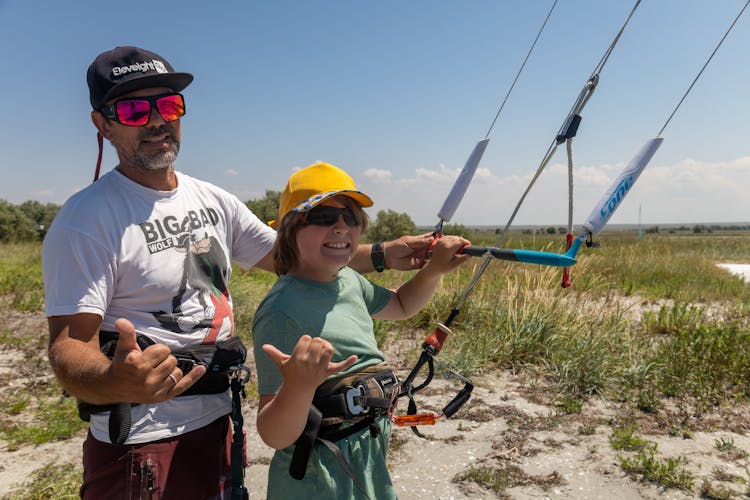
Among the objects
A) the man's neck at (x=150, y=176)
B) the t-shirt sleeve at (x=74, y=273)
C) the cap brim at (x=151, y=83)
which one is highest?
the cap brim at (x=151, y=83)

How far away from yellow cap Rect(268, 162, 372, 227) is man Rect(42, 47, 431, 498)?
0.47 metres

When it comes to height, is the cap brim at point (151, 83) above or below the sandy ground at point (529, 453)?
above

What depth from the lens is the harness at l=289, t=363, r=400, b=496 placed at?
1.65 meters

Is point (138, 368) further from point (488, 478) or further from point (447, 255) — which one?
point (488, 478)

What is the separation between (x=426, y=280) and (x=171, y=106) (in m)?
1.42

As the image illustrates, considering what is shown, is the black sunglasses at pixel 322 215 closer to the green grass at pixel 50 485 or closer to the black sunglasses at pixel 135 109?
the black sunglasses at pixel 135 109

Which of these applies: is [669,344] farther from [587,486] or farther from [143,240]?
[143,240]

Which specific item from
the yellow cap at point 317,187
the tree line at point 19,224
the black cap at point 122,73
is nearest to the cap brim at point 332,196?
the yellow cap at point 317,187

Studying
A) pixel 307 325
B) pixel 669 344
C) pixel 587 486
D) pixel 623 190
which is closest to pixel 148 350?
pixel 307 325

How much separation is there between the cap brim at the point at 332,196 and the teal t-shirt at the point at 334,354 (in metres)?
0.28

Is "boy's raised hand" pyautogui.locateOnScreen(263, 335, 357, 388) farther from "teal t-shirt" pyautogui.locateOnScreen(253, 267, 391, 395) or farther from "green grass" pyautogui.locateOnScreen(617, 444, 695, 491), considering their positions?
"green grass" pyautogui.locateOnScreen(617, 444, 695, 491)

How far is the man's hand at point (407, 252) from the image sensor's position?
2641mm

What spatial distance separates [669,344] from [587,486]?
9.96 feet

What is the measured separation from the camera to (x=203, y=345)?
2018mm
